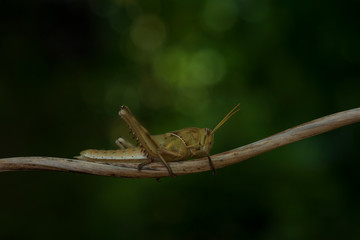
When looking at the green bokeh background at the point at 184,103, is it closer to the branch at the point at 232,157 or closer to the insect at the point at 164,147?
the insect at the point at 164,147

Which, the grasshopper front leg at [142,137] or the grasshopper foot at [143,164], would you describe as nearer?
the grasshopper foot at [143,164]

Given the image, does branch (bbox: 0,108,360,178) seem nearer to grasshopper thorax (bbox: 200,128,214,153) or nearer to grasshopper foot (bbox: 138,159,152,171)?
grasshopper foot (bbox: 138,159,152,171)

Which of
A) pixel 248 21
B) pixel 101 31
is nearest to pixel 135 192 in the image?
pixel 248 21

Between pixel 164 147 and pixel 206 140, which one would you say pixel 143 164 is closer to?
pixel 164 147

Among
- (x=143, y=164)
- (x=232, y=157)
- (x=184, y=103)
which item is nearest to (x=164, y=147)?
(x=143, y=164)

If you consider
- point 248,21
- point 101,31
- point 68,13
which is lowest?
point 248,21

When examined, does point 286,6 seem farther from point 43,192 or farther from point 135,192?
point 43,192

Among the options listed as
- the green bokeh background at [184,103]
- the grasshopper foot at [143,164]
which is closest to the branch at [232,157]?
the grasshopper foot at [143,164]

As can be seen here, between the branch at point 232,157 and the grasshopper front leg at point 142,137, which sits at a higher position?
the grasshopper front leg at point 142,137
